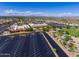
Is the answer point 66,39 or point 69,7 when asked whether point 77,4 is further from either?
point 66,39

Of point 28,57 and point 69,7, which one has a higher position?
point 69,7

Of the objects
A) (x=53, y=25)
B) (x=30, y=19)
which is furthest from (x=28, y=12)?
(x=53, y=25)

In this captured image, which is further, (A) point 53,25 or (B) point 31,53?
(A) point 53,25

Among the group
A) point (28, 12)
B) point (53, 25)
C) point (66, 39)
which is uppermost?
point (28, 12)

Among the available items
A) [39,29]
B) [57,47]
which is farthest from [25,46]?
[57,47]

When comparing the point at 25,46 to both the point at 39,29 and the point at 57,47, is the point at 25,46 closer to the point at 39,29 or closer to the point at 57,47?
the point at 39,29
